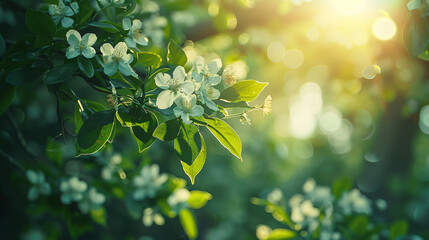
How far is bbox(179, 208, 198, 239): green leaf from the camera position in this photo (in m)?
1.69

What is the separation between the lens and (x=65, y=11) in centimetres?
82

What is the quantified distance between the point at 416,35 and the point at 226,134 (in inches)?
22.4

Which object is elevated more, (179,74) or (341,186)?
(179,74)

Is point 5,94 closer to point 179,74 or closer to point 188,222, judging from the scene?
point 179,74

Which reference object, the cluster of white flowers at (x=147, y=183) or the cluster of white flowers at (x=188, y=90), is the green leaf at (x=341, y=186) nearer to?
the cluster of white flowers at (x=147, y=183)

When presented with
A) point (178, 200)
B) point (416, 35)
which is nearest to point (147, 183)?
point (178, 200)

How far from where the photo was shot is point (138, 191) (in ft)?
5.10

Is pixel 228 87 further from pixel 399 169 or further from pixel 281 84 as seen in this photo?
pixel 399 169

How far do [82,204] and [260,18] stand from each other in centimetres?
142

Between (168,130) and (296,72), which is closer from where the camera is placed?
(168,130)

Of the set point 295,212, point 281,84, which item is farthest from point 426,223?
point 295,212

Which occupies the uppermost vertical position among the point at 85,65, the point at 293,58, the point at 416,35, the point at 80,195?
the point at 416,35

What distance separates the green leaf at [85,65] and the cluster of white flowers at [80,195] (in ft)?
2.90

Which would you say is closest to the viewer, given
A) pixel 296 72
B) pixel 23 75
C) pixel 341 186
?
pixel 23 75
